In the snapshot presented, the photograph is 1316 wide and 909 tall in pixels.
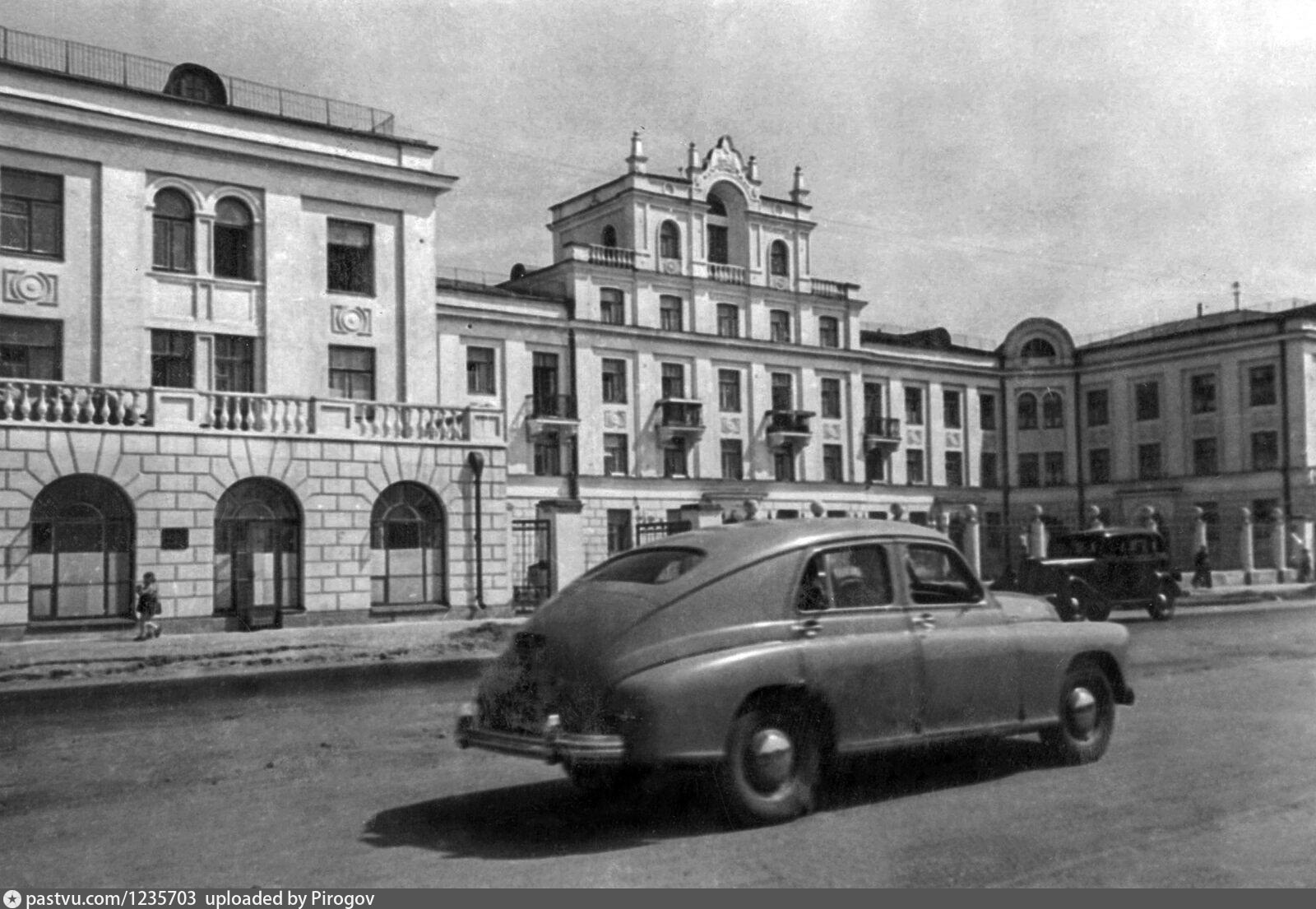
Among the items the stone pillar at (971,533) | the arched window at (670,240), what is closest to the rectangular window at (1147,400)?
the stone pillar at (971,533)

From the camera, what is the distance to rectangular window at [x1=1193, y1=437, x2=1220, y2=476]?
59.0 m

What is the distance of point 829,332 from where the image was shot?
58531mm

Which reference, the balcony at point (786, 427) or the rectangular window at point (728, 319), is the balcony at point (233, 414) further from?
the balcony at point (786, 427)

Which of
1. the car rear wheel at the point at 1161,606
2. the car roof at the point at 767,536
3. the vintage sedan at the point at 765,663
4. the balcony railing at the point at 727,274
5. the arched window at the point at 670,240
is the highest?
the arched window at the point at 670,240

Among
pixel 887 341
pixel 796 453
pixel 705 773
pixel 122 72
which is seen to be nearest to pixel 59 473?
pixel 122 72

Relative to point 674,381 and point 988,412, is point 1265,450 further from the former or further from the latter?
point 674,381

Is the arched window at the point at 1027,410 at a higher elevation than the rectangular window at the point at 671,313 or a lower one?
lower

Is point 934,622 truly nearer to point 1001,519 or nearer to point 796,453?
point 796,453

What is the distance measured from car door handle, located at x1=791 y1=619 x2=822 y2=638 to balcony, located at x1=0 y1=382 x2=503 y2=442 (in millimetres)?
19453

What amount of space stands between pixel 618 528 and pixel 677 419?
206 inches

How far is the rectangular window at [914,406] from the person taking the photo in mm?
61594

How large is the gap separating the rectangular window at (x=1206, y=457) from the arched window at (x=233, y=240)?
45607 millimetres

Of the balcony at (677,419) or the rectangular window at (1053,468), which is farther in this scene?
the rectangular window at (1053,468)

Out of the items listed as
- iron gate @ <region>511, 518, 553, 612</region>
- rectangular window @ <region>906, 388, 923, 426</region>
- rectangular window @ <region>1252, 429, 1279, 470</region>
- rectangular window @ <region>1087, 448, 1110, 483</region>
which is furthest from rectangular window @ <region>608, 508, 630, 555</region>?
rectangular window @ <region>1252, 429, 1279, 470</region>
